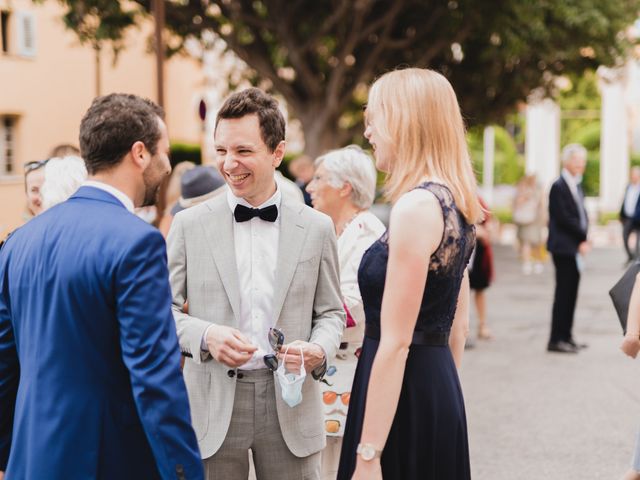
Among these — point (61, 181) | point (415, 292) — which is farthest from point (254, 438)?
point (61, 181)

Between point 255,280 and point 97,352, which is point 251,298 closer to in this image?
point 255,280

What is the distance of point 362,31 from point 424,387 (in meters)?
15.0

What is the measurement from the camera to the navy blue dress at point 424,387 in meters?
2.89

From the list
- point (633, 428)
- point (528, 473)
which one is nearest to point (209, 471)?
point (528, 473)

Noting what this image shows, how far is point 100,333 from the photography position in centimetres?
247

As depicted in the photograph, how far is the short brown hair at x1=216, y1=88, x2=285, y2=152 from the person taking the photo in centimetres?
324

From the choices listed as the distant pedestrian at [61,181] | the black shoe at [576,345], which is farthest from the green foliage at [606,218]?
the distant pedestrian at [61,181]

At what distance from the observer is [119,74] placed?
79.8 ft

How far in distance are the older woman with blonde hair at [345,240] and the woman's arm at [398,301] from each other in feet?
4.53

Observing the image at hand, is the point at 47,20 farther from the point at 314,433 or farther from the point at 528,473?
the point at 314,433

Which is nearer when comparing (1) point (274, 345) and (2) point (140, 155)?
(2) point (140, 155)

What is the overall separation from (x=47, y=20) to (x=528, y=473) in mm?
17655

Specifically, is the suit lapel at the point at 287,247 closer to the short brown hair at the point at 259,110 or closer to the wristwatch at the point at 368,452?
the short brown hair at the point at 259,110

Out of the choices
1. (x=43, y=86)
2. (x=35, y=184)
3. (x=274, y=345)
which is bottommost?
(x=274, y=345)
